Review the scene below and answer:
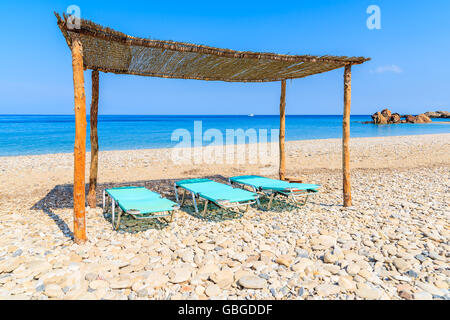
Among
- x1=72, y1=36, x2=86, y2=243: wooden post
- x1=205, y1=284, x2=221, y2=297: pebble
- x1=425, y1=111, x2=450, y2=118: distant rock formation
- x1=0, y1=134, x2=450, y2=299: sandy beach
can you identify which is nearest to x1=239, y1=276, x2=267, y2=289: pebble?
x1=0, y1=134, x2=450, y2=299: sandy beach

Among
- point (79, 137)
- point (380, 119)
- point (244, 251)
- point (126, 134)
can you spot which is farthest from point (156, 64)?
point (380, 119)

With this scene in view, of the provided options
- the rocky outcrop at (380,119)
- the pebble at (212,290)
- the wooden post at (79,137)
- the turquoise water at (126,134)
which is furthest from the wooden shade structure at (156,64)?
the rocky outcrop at (380,119)

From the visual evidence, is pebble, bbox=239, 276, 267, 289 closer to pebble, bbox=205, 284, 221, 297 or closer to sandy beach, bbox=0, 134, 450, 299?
sandy beach, bbox=0, 134, 450, 299


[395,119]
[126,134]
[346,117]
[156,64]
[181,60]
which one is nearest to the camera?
[181,60]

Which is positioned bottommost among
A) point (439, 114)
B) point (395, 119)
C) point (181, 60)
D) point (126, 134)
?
point (126, 134)

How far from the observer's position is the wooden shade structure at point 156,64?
3.79 metres

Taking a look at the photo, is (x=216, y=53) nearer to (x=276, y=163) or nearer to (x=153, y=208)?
(x=153, y=208)

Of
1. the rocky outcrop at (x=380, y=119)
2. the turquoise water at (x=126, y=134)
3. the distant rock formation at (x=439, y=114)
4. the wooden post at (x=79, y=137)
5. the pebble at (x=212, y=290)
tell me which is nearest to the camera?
the pebble at (x=212, y=290)

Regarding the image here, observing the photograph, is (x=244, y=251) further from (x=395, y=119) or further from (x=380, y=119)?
(x=395, y=119)

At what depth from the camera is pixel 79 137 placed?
3.85 meters

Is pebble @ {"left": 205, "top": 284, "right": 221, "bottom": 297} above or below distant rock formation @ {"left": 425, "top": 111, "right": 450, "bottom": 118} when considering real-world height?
below

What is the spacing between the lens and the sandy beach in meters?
2.90

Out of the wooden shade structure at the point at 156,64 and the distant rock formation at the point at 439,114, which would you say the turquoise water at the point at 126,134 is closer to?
the wooden shade structure at the point at 156,64

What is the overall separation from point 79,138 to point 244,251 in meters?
2.68
